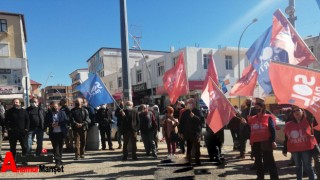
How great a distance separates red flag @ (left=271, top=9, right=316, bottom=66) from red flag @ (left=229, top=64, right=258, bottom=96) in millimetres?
1163

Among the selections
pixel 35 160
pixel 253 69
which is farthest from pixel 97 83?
pixel 253 69

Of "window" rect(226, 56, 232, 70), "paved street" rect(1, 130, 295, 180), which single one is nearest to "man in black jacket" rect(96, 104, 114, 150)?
"paved street" rect(1, 130, 295, 180)

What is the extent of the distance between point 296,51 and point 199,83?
30.4 metres

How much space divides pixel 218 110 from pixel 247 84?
2.02 meters

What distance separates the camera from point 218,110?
7.89 m

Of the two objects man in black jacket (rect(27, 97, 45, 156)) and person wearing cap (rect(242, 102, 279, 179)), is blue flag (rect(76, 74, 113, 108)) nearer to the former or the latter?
man in black jacket (rect(27, 97, 45, 156))

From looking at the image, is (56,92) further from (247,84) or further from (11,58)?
(247,84)

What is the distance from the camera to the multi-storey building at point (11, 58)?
43.5 meters

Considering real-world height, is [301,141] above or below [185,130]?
below

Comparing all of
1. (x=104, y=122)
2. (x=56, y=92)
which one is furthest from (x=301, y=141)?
(x=56, y=92)

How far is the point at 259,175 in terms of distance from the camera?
22.9 ft

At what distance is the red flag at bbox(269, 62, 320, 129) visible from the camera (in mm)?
5766

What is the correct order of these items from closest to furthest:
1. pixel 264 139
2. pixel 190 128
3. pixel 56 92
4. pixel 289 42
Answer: pixel 264 139, pixel 289 42, pixel 190 128, pixel 56 92

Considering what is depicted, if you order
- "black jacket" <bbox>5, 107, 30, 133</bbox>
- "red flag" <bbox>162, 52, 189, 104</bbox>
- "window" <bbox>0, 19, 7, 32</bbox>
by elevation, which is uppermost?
"window" <bbox>0, 19, 7, 32</bbox>
